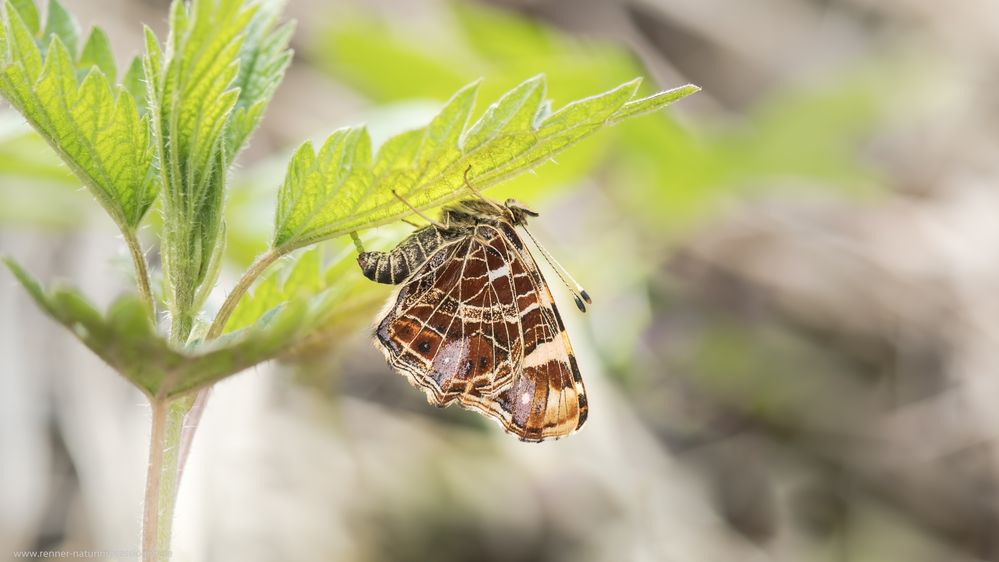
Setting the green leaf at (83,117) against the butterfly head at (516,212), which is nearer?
the green leaf at (83,117)

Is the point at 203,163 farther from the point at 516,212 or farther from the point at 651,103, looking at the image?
the point at 516,212

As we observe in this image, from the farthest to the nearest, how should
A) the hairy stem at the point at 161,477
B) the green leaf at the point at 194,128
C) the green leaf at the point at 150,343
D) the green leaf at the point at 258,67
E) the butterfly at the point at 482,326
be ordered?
the butterfly at the point at 482,326 < the green leaf at the point at 258,67 < the hairy stem at the point at 161,477 < the green leaf at the point at 194,128 < the green leaf at the point at 150,343

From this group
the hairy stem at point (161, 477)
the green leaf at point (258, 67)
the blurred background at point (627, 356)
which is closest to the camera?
the hairy stem at point (161, 477)

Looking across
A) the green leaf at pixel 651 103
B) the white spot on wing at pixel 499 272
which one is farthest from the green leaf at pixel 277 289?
the green leaf at pixel 651 103

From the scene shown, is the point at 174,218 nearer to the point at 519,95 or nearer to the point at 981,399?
the point at 519,95

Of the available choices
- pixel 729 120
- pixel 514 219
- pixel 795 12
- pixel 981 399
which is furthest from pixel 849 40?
Answer: pixel 514 219

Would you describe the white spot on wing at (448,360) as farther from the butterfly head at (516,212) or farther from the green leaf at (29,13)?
the green leaf at (29,13)
